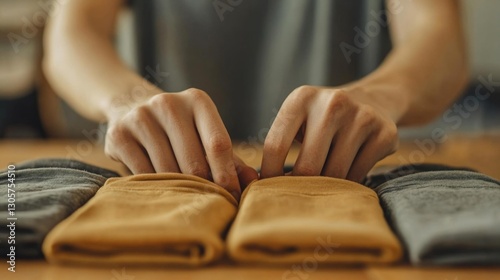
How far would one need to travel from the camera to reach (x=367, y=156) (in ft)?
2.06

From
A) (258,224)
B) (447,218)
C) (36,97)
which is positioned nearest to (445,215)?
(447,218)

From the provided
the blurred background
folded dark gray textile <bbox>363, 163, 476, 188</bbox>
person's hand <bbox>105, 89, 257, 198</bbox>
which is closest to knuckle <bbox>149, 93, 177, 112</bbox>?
person's hand <bbox>105, 89, 257, 198</bbox>

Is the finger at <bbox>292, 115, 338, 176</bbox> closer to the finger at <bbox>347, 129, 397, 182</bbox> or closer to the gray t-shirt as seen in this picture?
the finger at <bbox>347, 129, 397, 182</bbox>

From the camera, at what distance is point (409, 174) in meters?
0.59

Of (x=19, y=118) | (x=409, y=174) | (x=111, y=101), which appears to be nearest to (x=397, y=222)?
(x=409, y=174)

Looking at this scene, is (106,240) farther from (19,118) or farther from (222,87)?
(19,118)

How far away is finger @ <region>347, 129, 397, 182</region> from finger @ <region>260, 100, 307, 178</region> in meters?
0.08

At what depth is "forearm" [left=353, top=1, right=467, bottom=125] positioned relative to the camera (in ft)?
2.74

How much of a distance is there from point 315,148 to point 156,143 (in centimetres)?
15

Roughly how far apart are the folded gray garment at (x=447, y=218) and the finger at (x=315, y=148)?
0.22ft

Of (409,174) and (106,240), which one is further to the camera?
(409,174)

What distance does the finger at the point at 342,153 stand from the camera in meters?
0.60

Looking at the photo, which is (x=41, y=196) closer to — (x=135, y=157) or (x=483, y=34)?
(x=135, y=157)

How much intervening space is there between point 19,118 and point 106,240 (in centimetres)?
160
